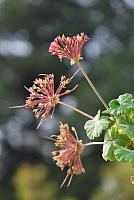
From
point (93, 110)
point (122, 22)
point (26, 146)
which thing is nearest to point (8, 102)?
point (26, 146)

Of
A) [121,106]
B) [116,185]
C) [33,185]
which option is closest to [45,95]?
[121,106]

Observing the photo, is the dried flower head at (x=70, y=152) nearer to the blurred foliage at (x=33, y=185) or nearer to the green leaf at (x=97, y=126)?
the green leaf at (x=97, y=126)

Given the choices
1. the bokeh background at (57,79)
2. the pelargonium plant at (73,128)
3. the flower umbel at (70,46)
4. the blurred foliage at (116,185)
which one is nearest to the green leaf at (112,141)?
the pelargonium plant at (73,128)

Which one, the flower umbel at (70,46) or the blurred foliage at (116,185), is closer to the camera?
the flower umbel at (70,46)

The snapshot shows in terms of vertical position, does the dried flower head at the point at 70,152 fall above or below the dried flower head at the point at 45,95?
below

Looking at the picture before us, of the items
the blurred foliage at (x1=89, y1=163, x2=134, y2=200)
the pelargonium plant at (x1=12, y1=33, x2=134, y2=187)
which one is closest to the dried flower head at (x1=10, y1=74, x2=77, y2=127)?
the pelargonium plant at (x1=12, y1=33, x2=134, y2=187)

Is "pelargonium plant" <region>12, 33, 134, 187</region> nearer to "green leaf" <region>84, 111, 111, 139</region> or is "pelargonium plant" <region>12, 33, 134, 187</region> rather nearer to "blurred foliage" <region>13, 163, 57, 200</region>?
"green leaf" <region>84, 111, 111, 139</region>

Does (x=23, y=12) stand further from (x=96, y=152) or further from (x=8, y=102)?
(x=96, y=152)
